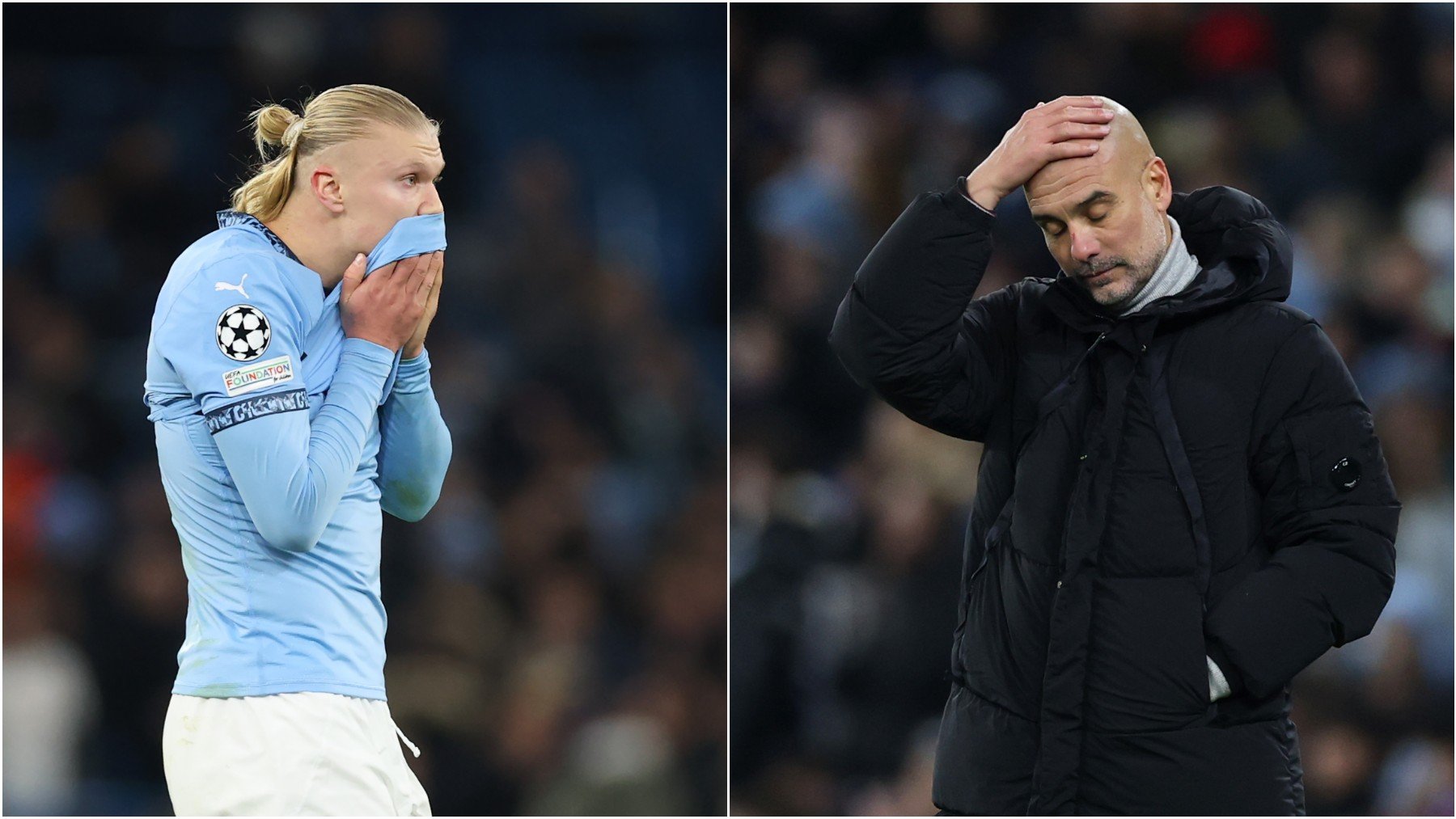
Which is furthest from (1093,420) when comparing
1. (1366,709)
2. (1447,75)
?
(1447,75)

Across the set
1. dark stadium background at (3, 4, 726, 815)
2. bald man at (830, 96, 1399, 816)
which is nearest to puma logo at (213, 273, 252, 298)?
bald man at (830, 96, 1399, 816)

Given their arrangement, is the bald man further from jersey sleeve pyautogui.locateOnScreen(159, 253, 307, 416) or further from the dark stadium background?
the dark stadium background

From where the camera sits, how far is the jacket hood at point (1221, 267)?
8.14ft

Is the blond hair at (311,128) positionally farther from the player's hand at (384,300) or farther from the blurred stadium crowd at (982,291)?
the blurred stadium crowd at (982,291)

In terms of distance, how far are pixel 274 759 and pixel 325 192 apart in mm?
831

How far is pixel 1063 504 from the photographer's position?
2465 millimetres

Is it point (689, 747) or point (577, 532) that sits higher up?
point (577, 532)

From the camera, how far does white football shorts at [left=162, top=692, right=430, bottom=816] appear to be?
2166 mm

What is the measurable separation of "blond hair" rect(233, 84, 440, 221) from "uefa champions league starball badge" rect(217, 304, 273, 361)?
233 mm

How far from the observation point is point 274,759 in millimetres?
2168

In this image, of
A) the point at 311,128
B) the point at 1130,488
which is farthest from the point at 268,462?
the point at 1130,488

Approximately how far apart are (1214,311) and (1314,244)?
3.94 m

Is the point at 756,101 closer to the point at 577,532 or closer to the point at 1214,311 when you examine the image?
the point at 577,532

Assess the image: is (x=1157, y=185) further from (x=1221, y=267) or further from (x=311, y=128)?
(x=311, y=128)
